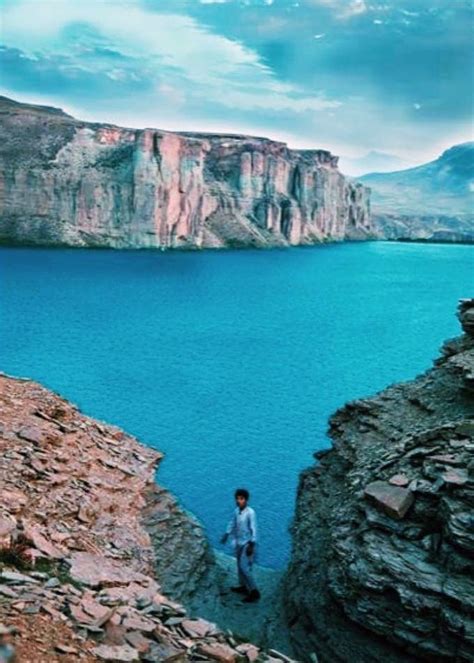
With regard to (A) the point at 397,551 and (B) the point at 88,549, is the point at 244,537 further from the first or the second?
(A) the point at 397,551

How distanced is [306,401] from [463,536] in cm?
3337

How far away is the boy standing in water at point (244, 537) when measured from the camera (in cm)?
2039

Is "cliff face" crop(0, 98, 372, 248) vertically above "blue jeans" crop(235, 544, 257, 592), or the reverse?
"cliff face" crop(0, 98, 372, 248)

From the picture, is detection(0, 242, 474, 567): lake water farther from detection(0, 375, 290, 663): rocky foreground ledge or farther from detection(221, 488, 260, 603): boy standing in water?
detection(0, 375, 290, 663): rocky foreground ledge

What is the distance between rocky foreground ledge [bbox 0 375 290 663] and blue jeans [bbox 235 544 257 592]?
1.34m

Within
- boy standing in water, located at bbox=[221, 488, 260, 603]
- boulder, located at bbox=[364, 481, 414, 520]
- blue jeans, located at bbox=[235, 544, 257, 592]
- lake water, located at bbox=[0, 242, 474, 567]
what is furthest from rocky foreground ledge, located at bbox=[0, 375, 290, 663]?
lake water, located at bbox=[0, 242, 474, 567]

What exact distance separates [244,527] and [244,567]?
1.93 m

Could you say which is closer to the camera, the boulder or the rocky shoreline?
the rocky shoreline

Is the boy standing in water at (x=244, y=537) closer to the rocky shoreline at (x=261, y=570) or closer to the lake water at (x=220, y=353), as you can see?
the rocky shoreline at (x=261, y=570)

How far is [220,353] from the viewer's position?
204ft

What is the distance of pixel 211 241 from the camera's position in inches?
7318

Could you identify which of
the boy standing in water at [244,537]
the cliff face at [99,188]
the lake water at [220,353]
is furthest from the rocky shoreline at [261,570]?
the cliff face at [99,188]

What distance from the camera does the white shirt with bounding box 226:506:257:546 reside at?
20.5 m

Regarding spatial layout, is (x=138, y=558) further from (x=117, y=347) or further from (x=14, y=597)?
(x=117, y=347)
